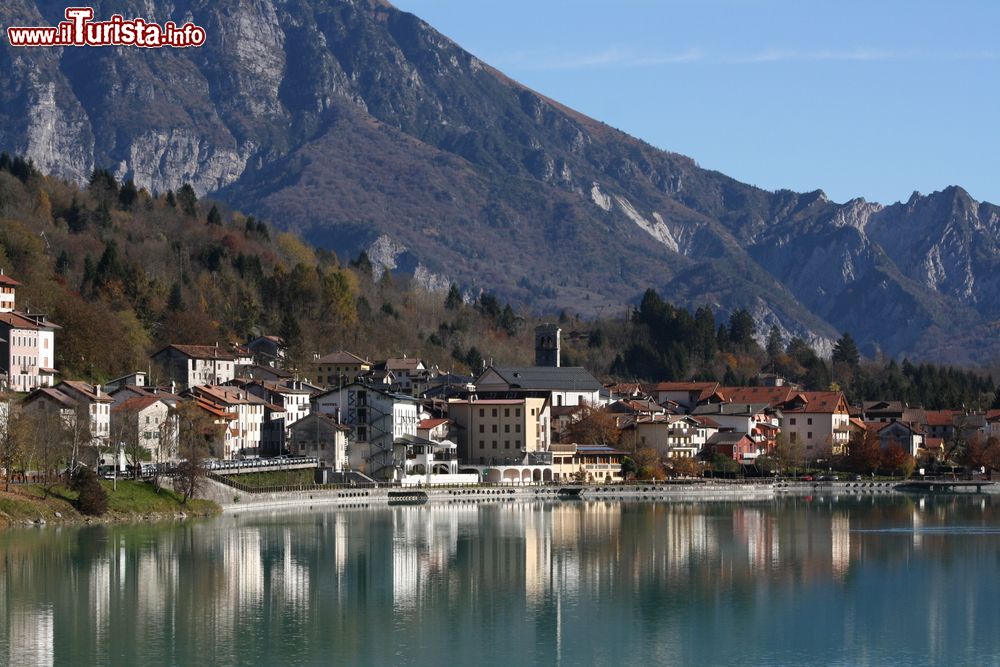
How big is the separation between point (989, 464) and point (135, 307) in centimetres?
6399

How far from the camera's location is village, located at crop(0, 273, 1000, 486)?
93688 mm

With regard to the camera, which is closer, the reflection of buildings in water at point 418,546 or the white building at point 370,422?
the reflection of buildings in water at point 418,546

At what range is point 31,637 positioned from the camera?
4816 cm

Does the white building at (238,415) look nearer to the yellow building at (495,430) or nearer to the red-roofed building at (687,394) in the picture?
the yellow building at (495,430)

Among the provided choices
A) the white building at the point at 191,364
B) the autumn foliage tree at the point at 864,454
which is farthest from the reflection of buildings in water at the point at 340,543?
the autumn foliage tree at the point at 864,454

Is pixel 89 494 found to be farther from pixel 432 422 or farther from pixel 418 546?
pixel 432 422

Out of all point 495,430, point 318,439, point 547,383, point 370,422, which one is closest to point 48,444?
point 318,439

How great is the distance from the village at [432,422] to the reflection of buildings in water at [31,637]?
2485cm

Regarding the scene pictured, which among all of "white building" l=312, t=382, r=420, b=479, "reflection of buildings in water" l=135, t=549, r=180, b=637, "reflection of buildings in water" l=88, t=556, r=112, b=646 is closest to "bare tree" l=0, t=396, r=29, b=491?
"reflection of buildings in water" l=135, t=549, r=180, b=637

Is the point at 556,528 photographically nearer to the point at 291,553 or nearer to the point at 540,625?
the point at 291,553

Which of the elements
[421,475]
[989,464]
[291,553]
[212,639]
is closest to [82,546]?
[291,553]

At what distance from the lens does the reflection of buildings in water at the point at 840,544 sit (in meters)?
66.0

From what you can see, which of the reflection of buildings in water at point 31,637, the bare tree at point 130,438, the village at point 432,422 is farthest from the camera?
the village at point 432,422

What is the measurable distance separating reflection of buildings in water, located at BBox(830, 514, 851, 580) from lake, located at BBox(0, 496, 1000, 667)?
0.15 metres
